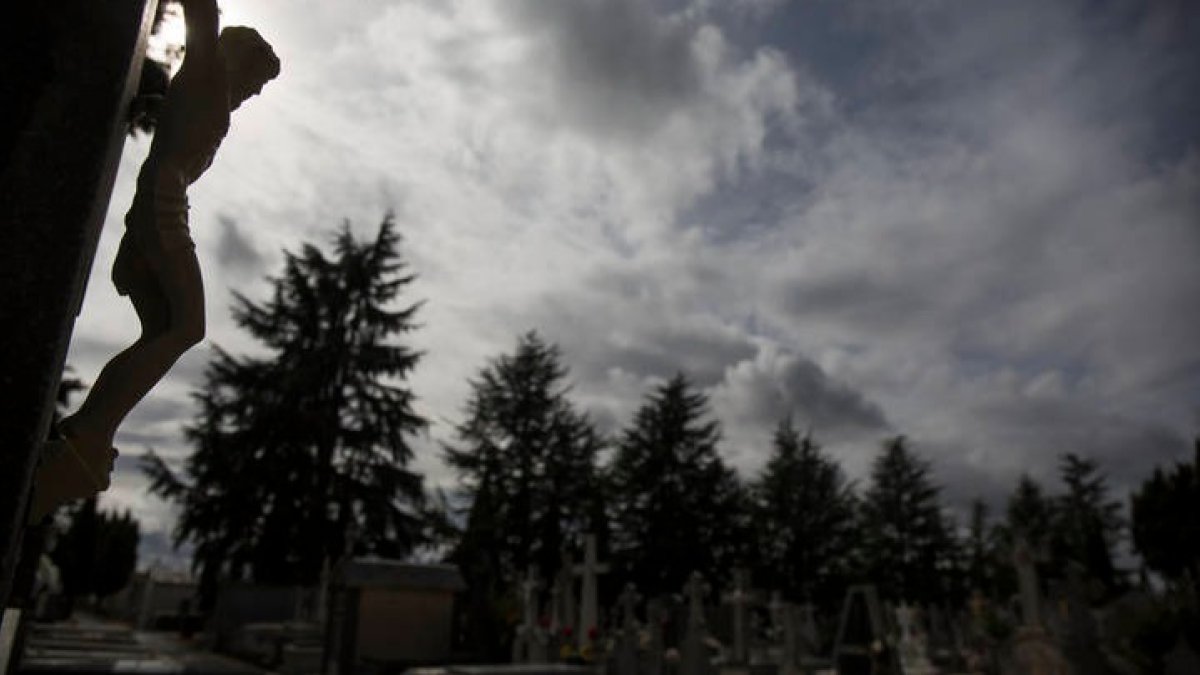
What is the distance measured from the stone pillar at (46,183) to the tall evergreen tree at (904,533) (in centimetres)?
4575

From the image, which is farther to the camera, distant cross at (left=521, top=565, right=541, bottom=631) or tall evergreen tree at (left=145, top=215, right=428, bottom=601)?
tall evergreen tree at (left=145, top=215, right=428, bottom=601)

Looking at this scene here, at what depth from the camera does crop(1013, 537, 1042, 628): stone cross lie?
43.1ft

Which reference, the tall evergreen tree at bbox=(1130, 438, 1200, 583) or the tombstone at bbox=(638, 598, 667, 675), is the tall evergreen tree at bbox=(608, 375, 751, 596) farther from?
the tombstone at bbox=(638, 598, 667, 675)

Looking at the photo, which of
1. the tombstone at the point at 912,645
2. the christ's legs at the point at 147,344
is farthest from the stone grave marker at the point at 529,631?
the christ's legs at the point at 147,344

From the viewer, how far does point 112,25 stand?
1400 millimetres

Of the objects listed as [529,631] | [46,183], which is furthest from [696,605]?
[46,183]

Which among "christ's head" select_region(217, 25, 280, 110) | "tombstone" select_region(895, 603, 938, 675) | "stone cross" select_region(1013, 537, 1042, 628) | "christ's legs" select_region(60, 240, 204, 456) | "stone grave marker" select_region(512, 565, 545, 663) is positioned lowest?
"tombstone" select_region(895, 603, 938, 675)

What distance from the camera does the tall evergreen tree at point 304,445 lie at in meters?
22.8

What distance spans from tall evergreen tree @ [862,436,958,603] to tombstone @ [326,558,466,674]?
34.7 meters

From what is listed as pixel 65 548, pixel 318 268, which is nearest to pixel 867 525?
pixel 318 268

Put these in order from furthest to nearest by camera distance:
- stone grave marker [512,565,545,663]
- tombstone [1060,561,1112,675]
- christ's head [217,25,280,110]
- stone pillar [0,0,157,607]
A: 1. stone grave marker [512,565,545,663]
2. tombstone [1060,561,1112,675]
3. christ's head [217,25,280,110]
4. stone pillar [0,0,157,607]

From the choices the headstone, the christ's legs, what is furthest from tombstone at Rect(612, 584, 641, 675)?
the christ's legs

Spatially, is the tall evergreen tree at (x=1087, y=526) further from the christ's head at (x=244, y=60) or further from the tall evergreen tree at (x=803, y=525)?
the christ's head at (x=244, y=60)

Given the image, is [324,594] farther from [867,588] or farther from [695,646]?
[867,588]
